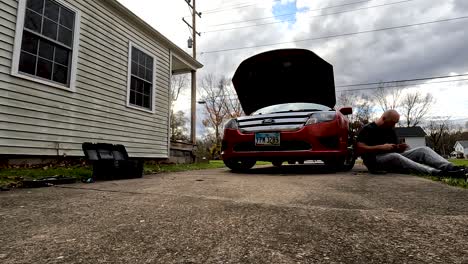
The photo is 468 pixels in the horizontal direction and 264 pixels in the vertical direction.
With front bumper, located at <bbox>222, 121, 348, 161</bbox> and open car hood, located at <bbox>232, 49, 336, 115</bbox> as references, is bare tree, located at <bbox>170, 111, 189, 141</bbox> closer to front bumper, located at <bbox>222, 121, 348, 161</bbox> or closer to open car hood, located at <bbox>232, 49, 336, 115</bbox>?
open car hood, located at <bbox>232, 49, 336, 115</bbox>

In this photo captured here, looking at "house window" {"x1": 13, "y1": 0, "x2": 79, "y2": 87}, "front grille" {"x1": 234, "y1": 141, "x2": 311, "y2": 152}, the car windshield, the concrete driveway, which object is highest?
"house window" {"x1": 13, "y1": 0, "x2": 79, "y2": 87}

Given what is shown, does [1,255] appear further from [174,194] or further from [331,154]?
[331,154]

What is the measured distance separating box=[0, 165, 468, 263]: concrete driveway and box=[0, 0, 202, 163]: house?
116 inches

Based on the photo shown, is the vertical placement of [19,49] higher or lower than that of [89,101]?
higher

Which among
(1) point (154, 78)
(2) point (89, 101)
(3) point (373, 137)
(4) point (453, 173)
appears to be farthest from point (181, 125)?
(4) point (453, 173)

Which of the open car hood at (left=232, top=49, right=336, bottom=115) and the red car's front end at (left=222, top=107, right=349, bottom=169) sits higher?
the open car hood at (left=232, top=49, right=336, bottom=115)

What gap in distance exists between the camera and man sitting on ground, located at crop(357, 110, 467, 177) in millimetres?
3455

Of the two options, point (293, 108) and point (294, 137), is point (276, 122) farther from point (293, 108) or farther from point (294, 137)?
point (293, 108)

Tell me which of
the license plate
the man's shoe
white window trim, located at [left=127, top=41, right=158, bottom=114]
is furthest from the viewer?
white window trim, located at [left=127, top=41, right=158, bottom=114]

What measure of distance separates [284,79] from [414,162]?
229 cm

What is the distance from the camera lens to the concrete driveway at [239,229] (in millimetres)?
860

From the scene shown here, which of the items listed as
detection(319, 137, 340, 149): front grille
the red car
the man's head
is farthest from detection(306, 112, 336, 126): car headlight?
the man's head

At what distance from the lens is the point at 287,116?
12.5 ft

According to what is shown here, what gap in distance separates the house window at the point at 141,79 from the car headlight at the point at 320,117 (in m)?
4.56
